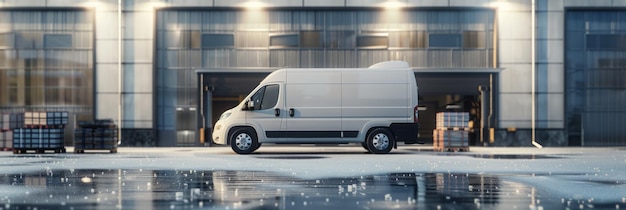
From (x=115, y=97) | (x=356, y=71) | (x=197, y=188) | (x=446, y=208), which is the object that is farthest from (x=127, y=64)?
(x=446, y=208)

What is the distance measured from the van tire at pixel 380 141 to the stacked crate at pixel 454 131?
11.2ft

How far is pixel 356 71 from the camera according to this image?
2414 centimetres

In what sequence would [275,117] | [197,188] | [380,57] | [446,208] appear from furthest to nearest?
[380,57] < [275,117] < [197,188] < [446,208]

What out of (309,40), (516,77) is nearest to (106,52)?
(309,40)

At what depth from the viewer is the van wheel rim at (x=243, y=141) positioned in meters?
24.0

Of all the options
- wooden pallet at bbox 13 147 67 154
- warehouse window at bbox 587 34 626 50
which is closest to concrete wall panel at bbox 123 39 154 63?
wooden pallet at bbox 13 147 67 154

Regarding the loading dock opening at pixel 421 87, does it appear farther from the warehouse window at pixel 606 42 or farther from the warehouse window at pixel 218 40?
the warehouse window at pixel 606 42

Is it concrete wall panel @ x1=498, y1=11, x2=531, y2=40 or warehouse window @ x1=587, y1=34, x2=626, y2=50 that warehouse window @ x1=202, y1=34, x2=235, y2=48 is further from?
warehouse window @ x1=587, y1=34, x2=626, y2=50

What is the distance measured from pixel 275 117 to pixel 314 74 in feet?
5.66

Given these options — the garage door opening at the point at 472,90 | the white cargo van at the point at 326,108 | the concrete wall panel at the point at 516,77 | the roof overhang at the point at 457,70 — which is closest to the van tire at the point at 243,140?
the white cargo van at the point at 326,108

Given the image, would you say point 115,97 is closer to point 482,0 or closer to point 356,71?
point 356,71

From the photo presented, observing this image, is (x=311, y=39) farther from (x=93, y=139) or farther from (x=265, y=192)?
(x=265, y=192)

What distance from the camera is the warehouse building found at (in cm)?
3266

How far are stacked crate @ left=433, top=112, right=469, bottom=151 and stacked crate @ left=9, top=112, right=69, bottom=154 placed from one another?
12.5m
